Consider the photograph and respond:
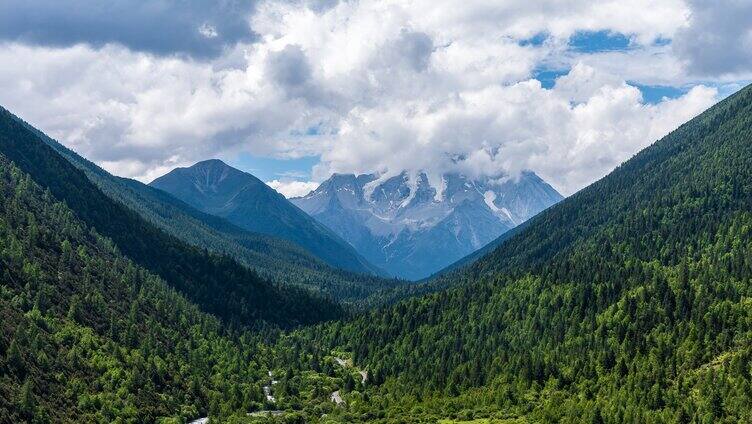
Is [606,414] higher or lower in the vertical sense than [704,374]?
lower

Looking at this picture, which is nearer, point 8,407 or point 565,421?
point 8,407

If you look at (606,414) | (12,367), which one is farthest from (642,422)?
(12,367)

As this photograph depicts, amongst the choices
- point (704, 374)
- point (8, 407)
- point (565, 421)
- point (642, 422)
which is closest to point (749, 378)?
point (704, 374)

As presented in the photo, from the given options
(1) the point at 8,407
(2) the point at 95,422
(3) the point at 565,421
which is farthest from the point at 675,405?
(1) the point at 8,407

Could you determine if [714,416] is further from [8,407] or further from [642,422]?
[8,407]

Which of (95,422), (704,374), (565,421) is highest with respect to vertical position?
(704,374)

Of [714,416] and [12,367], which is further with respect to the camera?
[12,367]

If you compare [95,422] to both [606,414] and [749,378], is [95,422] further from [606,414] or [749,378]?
[749,378]

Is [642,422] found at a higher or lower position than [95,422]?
higher
